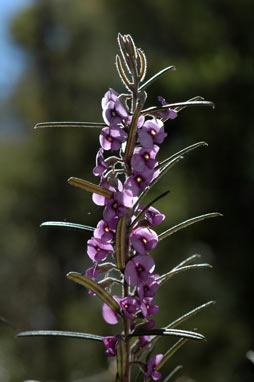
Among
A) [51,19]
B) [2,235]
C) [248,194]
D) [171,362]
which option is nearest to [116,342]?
[248,194]

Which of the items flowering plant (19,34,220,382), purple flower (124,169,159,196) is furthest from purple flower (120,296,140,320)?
purple flower (124,169,159,196)

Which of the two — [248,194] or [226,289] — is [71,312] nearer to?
[226,289]

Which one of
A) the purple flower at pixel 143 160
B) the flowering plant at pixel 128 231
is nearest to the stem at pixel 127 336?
the flowering plant at pixel 128 231

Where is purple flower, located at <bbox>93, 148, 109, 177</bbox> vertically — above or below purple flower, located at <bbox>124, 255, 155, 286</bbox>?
above

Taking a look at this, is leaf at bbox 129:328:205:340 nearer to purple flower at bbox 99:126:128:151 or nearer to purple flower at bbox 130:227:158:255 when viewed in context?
purple flower at bbox 130:227:158:255

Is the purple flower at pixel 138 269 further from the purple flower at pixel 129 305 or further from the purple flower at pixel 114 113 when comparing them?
the purple flower at pixel 114 113

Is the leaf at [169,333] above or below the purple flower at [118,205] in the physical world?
below
